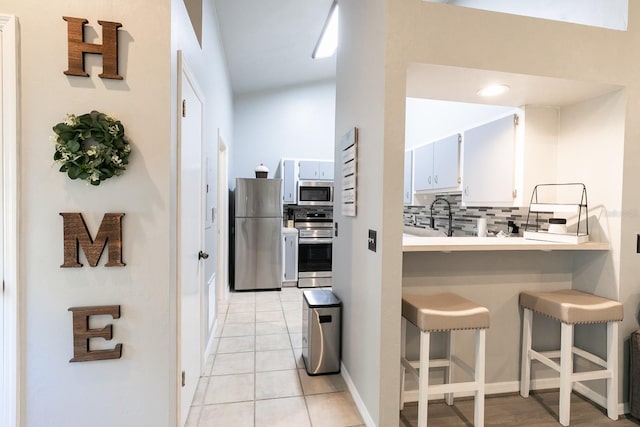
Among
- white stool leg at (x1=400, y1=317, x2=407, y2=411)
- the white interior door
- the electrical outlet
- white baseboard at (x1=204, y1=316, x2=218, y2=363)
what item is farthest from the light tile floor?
the electrical outlet

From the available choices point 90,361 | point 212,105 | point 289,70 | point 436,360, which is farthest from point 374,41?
point 289,70

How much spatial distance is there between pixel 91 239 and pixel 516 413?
103 inches

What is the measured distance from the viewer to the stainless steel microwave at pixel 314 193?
5004 mm

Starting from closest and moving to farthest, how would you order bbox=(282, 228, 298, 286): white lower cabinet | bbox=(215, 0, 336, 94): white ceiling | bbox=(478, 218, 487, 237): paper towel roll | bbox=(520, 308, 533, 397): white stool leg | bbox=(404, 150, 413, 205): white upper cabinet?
bbox=(520, 308, 533, 397): white stool leg
bbox=(478, 218, 487, 237): paper towel roll
bbox=(215, 0, 336, 94): white ceiling
bbox=(404, 150, 413, 205): white upper cabinet
bbox=(282, 228, 298, 286): white lower cabinet

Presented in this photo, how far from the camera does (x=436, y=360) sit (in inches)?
79.2

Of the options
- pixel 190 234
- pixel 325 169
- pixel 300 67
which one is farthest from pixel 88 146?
pixel 300 67

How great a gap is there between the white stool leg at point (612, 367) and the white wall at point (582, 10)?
73.5 inches

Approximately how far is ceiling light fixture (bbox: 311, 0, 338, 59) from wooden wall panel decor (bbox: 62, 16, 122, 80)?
256 cm

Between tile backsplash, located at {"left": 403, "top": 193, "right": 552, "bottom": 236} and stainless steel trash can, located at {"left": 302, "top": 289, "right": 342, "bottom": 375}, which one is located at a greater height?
tile backsplash, located at {"left": 403, "top": 193, "right": 552, "bottom": 236}

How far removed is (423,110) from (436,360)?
9.65ft

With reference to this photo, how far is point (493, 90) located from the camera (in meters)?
2.01

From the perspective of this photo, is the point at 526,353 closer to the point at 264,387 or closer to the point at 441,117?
the point at 264,387

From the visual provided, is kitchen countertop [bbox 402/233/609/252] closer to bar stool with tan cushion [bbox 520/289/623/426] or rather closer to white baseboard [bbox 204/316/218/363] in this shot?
bar stool with tan cushion [bbox 520/289/623/426]

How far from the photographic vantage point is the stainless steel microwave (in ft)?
16.4
